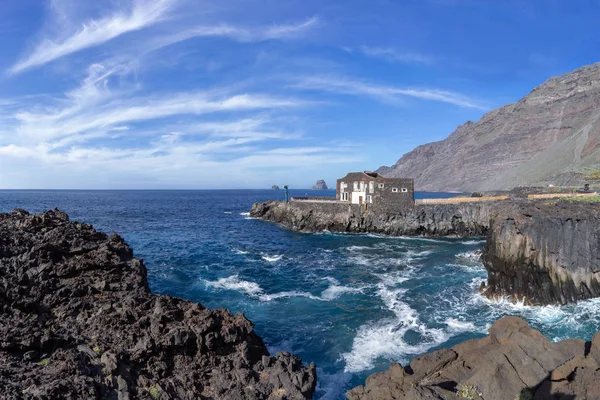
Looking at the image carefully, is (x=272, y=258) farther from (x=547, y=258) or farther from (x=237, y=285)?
(x=547, y=258)

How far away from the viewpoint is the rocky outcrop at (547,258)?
29.1 m

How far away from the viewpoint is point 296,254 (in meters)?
47.5

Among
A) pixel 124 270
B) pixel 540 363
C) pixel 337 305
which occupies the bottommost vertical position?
pixel 337 305

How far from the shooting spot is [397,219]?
6500 centimetres

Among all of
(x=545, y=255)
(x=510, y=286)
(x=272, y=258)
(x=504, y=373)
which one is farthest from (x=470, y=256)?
(x=504, y=373)

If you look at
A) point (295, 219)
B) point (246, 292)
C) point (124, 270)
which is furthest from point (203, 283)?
point (295, 219)

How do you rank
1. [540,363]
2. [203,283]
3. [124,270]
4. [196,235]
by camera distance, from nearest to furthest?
[540,363], [124,270], [203,283], [196,235]

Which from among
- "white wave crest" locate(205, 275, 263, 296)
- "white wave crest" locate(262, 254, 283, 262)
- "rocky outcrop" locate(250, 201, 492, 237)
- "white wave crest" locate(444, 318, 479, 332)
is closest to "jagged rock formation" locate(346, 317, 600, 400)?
"white wave crest" locate(444, 318, 479, 332)

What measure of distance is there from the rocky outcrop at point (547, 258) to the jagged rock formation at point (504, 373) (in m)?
19.0

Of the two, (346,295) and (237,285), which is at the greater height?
(237,285)

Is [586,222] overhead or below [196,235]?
overhead

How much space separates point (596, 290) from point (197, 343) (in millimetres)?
31412

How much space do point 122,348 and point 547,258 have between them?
3215cm

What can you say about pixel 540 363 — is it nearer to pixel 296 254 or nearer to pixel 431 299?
pixel 431 299
